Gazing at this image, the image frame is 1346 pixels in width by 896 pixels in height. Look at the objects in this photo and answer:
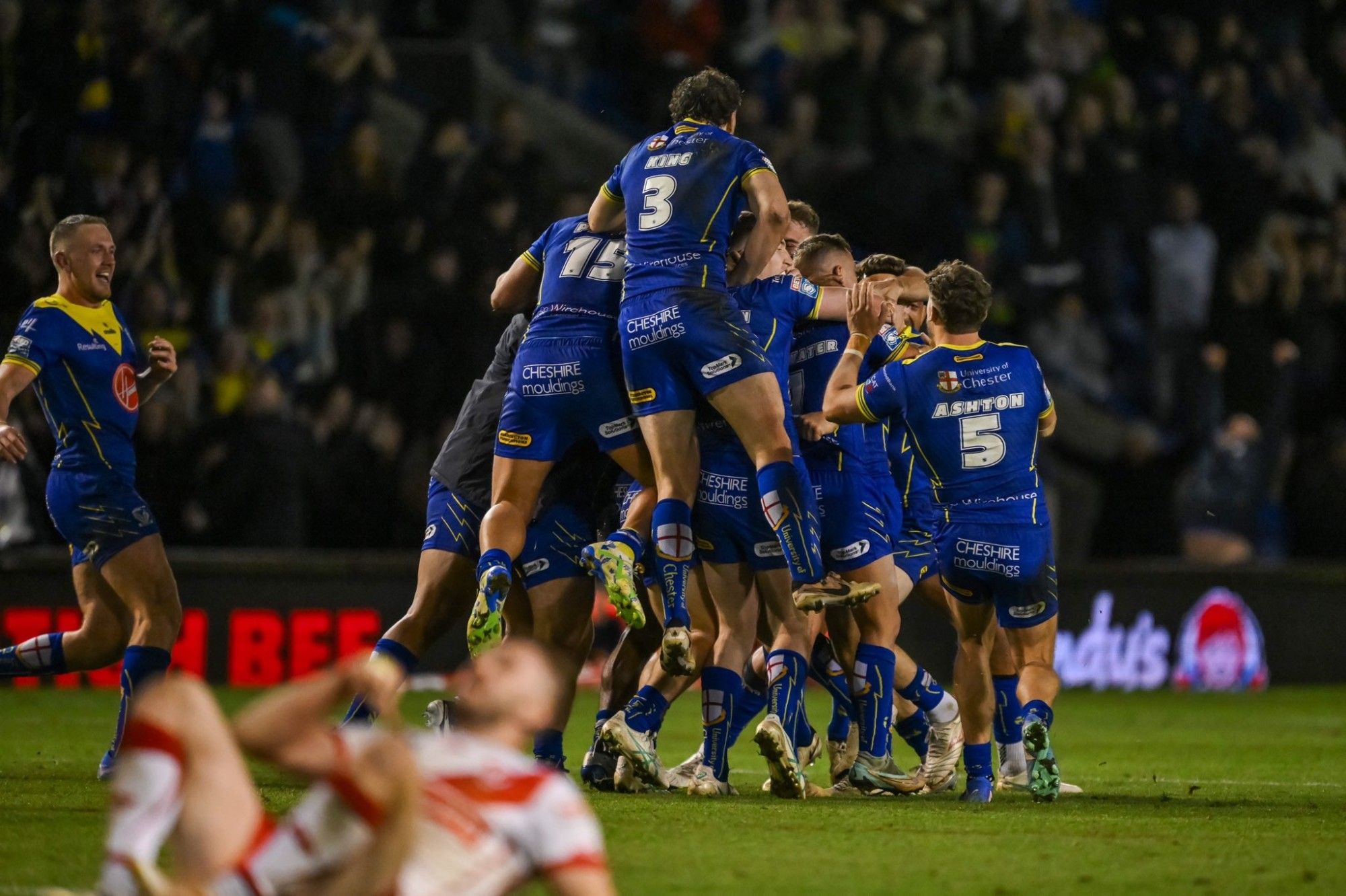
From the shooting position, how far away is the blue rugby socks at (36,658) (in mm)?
9203

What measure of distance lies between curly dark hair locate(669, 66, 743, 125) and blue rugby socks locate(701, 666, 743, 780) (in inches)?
101

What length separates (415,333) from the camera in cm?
1631

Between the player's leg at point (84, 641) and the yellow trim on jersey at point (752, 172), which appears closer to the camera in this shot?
the yellow trim on jersey at point (752, 172)

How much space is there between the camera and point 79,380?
8961 millimetres

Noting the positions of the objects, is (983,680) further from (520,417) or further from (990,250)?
(990,250)

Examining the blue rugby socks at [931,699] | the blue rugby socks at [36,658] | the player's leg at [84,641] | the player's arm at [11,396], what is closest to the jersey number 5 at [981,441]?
the blue rugby socks at [931,699]

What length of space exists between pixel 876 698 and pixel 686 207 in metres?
2.38

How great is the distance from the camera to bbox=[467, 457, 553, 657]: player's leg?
8.12 meters

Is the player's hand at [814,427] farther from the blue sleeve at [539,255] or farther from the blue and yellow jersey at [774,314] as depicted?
the blue sleeve at [539,255]

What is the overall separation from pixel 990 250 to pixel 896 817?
11522mm

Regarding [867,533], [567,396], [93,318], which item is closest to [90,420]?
[93,318]

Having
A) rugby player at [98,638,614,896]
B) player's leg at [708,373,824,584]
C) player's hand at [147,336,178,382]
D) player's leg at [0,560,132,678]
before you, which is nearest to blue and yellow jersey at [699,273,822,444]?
player's leg at [708,373,824,584]

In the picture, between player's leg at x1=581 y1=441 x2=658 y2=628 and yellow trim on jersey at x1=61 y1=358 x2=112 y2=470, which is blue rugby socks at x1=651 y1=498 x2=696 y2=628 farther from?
yellow trim on jersey at x1=61 y1=358 x2=112 y2=470

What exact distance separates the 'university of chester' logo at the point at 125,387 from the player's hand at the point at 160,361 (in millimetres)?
147
